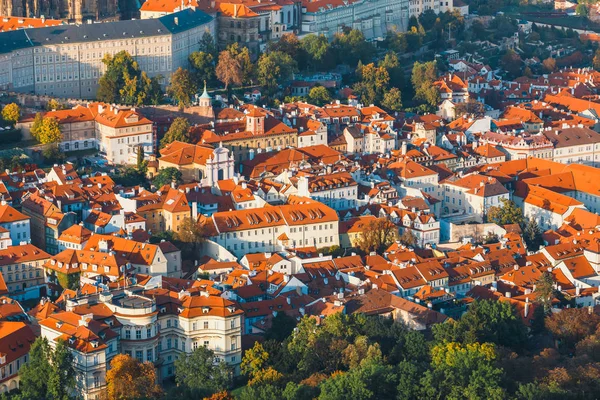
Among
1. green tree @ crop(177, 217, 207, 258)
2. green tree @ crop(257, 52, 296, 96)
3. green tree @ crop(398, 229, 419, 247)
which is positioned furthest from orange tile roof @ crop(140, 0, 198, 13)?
green tree @ crop(177, 217, 207, 258)

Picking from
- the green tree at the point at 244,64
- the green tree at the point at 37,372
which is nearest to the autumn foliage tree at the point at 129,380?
the green tree at the point at 37,372

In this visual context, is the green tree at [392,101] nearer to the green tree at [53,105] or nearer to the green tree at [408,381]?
the green tree at [53,105]

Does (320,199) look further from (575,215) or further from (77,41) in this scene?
(77,41)

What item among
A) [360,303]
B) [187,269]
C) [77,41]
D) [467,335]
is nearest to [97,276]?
[187,269]

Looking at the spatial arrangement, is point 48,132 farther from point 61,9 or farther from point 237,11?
point 237,11

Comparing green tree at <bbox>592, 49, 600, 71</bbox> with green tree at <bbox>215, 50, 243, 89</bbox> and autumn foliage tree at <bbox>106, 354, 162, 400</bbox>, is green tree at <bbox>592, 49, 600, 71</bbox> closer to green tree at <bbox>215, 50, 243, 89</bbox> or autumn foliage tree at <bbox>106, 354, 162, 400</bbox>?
green tree at <bbox>215, 50, 243, 89</bbox>

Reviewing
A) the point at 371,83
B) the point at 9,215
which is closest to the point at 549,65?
the point at 371,83
